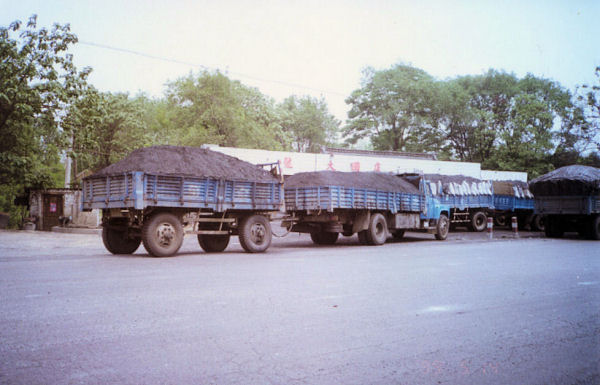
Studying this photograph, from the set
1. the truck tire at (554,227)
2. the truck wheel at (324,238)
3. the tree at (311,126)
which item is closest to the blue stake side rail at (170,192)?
the truck wheel at (324,238)

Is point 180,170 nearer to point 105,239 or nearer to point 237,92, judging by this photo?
point 105,239

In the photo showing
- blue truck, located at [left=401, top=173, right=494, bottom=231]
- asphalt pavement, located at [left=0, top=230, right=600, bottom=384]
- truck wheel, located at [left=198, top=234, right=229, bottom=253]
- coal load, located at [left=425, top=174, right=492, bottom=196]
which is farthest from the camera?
blue truck, located at [left=401, top=173, right=494, bottom=231]

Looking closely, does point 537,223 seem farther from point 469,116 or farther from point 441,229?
point 469,116

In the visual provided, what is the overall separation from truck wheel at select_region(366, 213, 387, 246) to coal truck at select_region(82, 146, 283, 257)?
4765 millimetres

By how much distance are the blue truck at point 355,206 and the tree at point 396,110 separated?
27.5m

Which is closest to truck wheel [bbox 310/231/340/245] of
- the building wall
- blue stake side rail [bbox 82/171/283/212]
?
blue stake side rail [bbox 82/171/283/212]

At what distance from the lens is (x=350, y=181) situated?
1842 cm

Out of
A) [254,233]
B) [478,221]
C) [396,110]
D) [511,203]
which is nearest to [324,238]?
[254,233]

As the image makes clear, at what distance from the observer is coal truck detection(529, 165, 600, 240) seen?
21.2m

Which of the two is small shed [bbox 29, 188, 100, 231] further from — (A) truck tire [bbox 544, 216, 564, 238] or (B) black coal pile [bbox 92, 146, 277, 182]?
(A) truck tire [bbox 544, 216, 564, 238]

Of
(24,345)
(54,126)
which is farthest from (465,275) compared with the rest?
(54,126)

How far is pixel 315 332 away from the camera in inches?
198

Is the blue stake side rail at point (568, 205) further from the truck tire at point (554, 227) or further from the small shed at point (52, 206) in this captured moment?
the small shed at point (52, 206)

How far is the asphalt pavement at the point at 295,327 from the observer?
A: 12.7 feet
